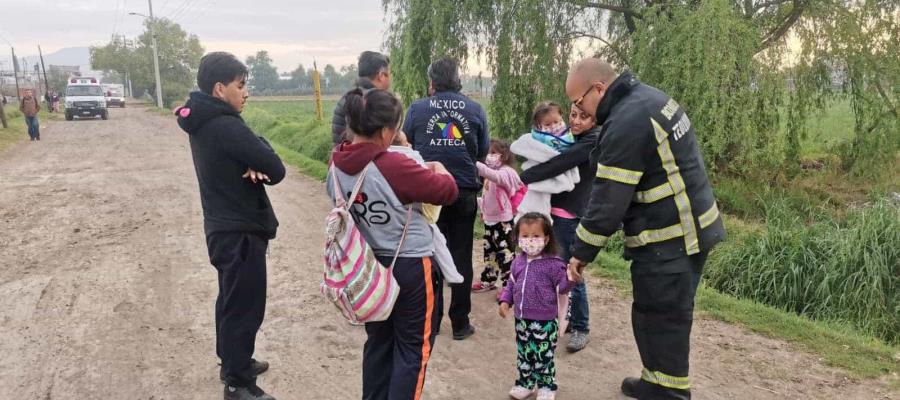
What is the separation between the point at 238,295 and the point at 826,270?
215 inches

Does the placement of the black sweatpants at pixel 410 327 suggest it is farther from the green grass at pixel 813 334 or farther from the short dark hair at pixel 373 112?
the green grass at pixel 813 334

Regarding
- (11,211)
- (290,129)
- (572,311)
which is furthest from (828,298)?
(290,129)

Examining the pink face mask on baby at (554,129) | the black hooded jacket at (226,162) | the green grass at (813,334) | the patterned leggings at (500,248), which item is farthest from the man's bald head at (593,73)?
the green grass at (813,334)

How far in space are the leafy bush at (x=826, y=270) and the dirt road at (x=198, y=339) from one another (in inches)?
69.2

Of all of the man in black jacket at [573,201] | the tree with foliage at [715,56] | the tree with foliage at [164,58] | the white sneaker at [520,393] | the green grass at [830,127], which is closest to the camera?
the white sneaker at [520,393]

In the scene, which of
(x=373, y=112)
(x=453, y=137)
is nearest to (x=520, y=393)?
(x=453, y=137)

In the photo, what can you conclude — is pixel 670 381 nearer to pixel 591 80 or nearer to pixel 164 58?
pixel 591 80

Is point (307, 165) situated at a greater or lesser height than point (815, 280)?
greater

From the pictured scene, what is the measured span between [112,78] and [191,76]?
129ft

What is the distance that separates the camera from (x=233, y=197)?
10.7 feet

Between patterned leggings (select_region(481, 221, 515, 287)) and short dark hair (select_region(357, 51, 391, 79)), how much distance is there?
5.35 feet

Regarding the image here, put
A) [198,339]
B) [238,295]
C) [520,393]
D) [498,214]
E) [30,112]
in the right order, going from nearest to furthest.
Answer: [238,295] → [520,393] → [198,339] → [498,214] → [30,112]

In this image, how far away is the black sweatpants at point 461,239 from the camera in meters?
4.16

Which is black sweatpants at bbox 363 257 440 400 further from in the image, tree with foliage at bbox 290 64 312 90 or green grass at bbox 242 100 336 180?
tree with foliage at bbox 290 64 312 90
